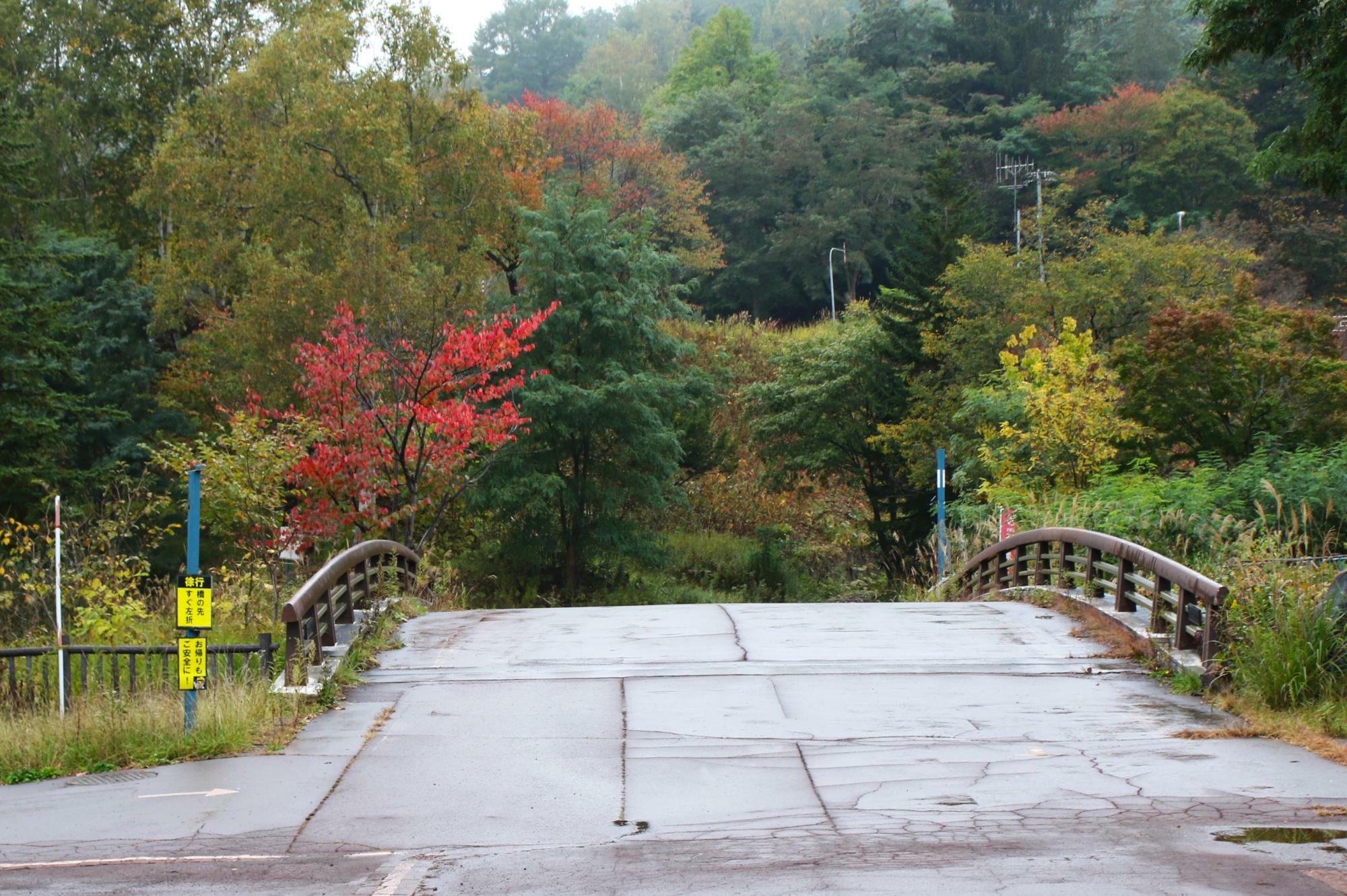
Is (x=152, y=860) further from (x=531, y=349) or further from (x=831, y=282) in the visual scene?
(x=831, y=282)

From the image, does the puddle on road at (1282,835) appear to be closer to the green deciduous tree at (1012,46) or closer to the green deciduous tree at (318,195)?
the green deciduous tree at (318,195)

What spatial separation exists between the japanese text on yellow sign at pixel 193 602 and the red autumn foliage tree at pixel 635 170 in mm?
52996

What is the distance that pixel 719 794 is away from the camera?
797cm

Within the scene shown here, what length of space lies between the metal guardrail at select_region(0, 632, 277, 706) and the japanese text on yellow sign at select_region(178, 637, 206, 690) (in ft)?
2.00

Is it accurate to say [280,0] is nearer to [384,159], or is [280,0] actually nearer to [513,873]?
[384,159]

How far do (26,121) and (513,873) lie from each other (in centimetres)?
4047

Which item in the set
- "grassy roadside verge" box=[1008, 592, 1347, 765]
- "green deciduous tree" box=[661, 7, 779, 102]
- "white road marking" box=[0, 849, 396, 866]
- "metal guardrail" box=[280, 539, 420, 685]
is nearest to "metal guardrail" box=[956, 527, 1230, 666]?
"grassy roadside verge" box=[1008, 592, 1347, 765]

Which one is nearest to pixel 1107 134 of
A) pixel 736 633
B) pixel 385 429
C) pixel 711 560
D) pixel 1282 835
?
pixel 711 560

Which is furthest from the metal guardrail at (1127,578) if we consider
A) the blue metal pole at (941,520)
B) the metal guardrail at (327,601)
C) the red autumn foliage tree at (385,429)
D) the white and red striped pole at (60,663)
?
the white and red striped pole at (60,663)

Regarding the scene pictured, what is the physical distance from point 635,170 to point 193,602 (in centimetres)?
5746

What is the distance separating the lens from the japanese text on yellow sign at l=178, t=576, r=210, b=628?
9.17 metres

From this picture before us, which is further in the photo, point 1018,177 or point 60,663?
point 1018,177

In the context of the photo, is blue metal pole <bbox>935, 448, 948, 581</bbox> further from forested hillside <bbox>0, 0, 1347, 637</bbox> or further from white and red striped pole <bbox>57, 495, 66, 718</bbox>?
white and red striped pole <bbox>57, 495, 66, 718</bbox>

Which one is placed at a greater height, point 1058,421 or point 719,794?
point 1058,421
